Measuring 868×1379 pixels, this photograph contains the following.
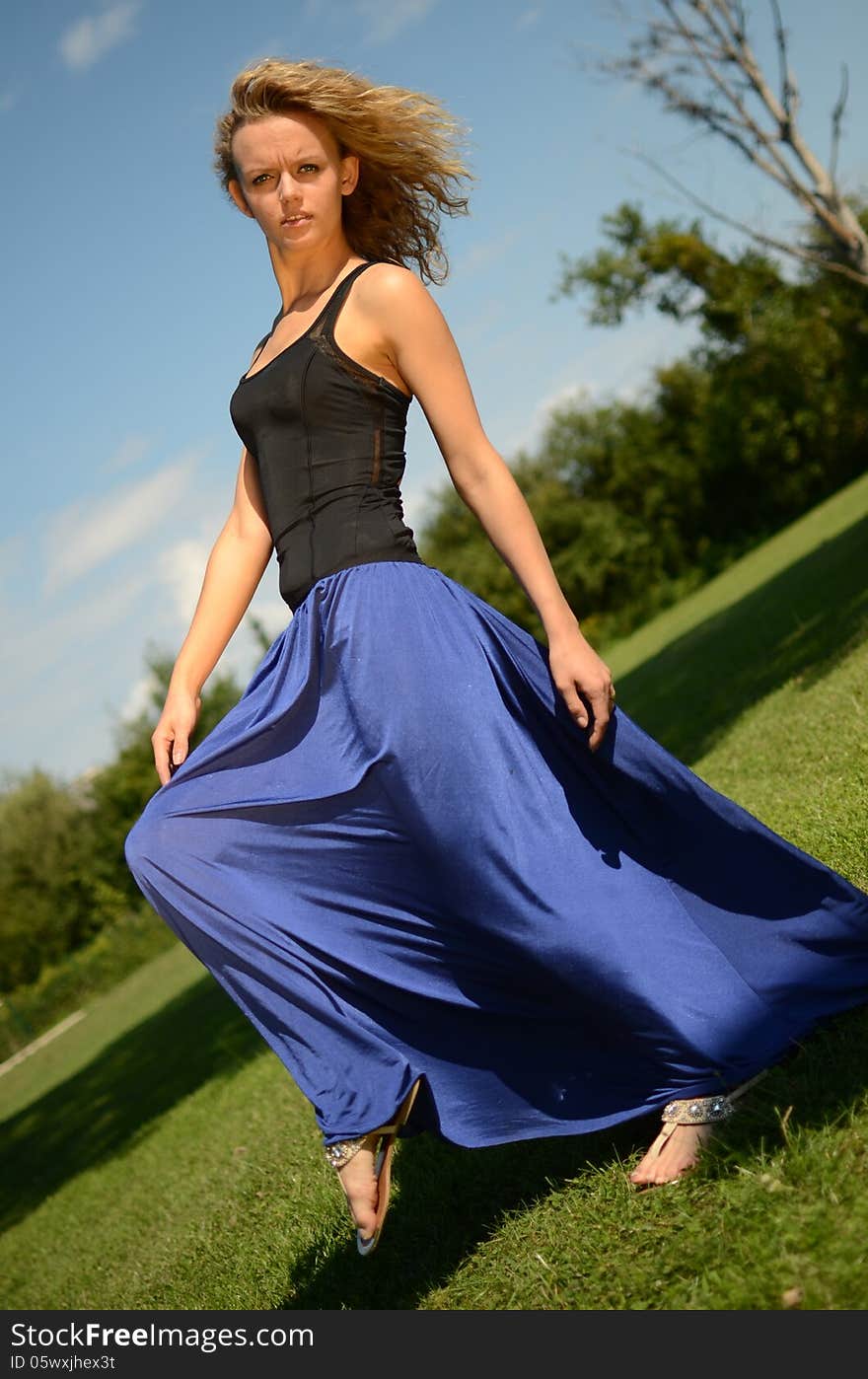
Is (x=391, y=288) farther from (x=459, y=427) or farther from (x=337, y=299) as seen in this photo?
(x=459, y=427)

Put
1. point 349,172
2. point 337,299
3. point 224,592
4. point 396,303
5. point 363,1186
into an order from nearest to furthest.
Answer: point 363,1186 → point 396,303 → point 337,299 → point 349,172 → point 224,592

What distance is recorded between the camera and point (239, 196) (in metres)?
3.26

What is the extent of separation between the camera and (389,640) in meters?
2.84

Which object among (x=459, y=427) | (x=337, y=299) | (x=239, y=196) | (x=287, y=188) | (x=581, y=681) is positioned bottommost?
(x=581, y=681)

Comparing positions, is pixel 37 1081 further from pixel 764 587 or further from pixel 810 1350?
pixel 810 1350

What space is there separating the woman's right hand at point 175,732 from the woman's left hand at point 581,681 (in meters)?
0.98

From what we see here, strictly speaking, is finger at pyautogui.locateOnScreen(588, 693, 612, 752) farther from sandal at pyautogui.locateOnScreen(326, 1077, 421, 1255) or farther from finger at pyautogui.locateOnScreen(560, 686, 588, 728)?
sandal at pyautogui.locateOnScreen(326, 1077, 421, 1255)

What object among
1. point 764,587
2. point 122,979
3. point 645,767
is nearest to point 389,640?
point 645,767

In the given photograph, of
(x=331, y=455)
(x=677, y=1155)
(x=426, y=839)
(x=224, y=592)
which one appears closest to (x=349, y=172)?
(x=331, y=455)

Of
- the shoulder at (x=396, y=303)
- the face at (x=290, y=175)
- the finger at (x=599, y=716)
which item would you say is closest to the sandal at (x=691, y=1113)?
the finger at (x=599, y=716)

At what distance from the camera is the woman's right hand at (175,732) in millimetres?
3201

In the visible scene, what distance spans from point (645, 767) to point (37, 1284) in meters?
4.33

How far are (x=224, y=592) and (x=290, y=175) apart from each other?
3.44 feet

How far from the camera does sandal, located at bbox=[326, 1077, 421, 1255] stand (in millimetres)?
2750
